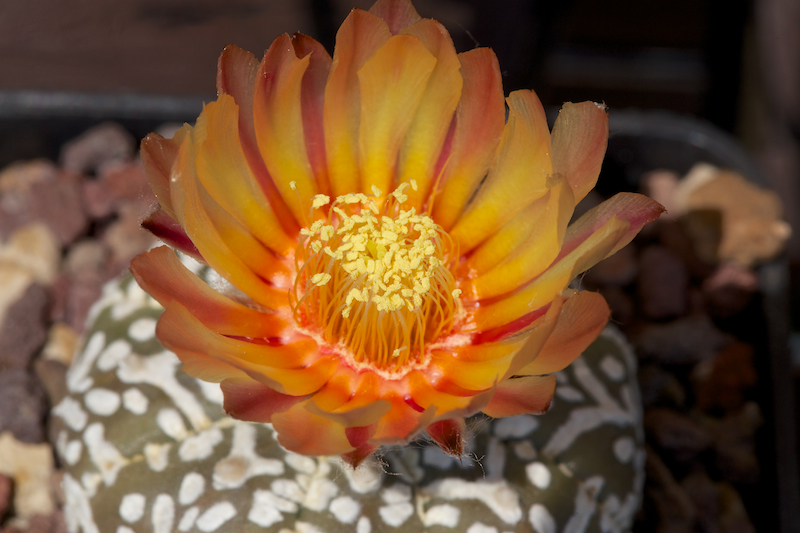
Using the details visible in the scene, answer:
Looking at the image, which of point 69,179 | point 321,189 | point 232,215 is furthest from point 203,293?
point 69,179

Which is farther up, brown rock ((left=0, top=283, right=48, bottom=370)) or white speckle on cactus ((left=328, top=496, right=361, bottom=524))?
white speckle on cactus ((left=328, top=496, right=361, bottom=524))

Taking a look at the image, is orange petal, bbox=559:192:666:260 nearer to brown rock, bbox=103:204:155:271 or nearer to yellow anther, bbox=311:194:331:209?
yellow anther, bbox=311:194:331:209

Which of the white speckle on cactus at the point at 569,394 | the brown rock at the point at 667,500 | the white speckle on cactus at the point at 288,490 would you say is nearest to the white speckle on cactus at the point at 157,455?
the white speckle on cactus at the point at 288,490

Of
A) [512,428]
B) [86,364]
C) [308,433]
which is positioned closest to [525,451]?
[512,428]

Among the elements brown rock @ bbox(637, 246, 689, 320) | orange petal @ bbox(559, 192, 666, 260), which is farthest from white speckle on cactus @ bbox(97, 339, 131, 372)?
brown rock @ bbox(637, 246, 689, 320)

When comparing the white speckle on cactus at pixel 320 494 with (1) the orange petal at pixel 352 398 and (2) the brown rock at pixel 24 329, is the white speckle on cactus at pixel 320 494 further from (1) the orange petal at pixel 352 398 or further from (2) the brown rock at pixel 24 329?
(2) the brown rock at pixel 24 329

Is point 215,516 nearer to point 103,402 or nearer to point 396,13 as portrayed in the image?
point 103,402

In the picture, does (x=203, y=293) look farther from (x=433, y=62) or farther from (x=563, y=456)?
(x=563, y=456)
